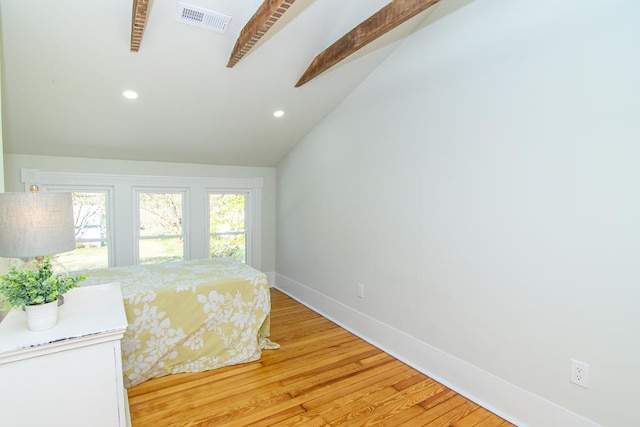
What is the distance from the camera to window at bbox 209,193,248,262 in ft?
14.8

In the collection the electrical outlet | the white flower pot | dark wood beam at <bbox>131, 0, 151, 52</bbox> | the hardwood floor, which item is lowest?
the hardwood floor

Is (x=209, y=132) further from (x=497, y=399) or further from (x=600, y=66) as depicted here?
(x=497, y=399)

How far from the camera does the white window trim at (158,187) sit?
11.4 feet

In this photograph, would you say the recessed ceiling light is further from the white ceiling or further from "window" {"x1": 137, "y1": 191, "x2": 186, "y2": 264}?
"window" {"x1": 137, "y1": 191, "x2": 186, "y2": 264}

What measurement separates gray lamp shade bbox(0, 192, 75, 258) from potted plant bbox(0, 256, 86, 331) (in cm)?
19

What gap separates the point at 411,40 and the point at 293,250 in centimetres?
281

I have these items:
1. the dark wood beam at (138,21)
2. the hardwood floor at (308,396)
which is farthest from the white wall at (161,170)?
the hardwood floor at (308,396)

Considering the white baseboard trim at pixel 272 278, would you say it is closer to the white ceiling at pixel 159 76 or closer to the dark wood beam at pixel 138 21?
the white ceiling at pixel 159 76

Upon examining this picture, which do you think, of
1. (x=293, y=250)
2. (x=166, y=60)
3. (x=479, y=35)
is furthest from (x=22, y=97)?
(x=479, y=35)

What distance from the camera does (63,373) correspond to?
1.39 m

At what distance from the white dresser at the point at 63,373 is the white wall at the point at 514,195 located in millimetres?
2089

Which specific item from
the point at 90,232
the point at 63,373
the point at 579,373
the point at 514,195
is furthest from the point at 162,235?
the point at 579,373

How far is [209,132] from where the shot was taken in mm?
3533

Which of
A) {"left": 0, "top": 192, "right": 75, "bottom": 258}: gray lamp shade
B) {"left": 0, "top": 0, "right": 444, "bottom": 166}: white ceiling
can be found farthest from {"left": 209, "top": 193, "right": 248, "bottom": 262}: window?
{"left": 0, "top": 192, "right": 75, "bottom": 258}: gray lamp shade
